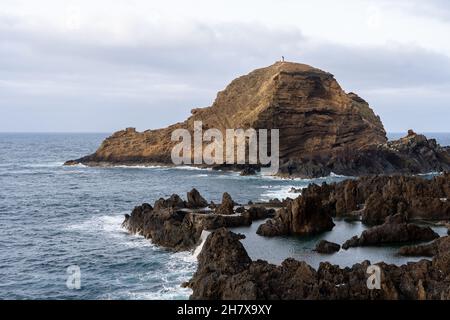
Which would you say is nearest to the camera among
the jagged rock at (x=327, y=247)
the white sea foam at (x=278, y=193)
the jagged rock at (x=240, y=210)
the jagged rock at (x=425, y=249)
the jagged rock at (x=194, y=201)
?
the jagged rock at (x=425, y=249)

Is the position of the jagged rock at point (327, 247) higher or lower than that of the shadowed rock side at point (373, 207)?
lower

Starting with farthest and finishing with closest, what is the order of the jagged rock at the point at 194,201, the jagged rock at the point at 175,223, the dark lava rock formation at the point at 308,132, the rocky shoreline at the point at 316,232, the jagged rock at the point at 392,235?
the dark lava rock formation at the point at 308,132 → the jagged rock at the point at 194,201 → the jagged rock at the point at 175,223 → the jagged rock at the point at 392,235 → the rocky shoreline at the point at 316,232

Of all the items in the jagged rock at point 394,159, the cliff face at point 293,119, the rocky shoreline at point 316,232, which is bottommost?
the rocky shoreline at point 316,232

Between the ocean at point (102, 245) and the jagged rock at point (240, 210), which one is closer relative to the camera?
the ocean at point (102, 245)

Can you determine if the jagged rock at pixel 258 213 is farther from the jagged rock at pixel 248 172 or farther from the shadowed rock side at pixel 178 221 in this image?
the jagged rock at pixel 248 172

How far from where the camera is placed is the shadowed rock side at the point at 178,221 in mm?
47594

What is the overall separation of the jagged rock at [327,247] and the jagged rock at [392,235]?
183 centimetres

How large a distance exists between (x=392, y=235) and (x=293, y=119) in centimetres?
7154

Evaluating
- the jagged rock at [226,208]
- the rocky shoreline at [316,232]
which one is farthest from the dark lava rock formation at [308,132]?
the jagged rock at [226,208]

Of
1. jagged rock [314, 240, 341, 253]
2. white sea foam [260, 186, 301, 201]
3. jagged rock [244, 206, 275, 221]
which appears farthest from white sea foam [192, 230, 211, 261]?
white sea foam [260, 186, 301, 201]

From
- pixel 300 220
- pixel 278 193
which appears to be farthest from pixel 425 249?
pixel 278 193

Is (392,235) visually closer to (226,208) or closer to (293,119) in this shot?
(226,208)

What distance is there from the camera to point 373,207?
53.4 meters
